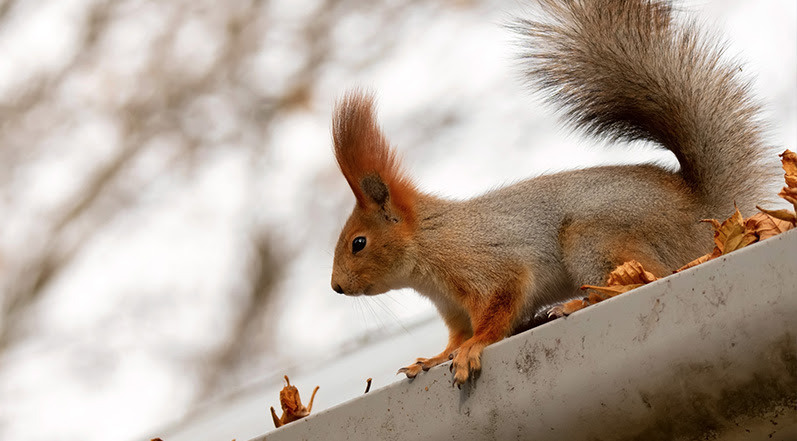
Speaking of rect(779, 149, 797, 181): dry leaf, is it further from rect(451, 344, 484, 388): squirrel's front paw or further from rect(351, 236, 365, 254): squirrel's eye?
rect(351, 236, 365, 254): squirrel's eye

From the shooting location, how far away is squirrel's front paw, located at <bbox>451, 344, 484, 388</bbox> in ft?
3.16

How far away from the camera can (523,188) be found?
1.49 meters

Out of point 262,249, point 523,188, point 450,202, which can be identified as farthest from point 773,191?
point 262,249

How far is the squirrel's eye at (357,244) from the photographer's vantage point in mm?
1565

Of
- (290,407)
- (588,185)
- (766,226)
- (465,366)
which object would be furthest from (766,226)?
(290,407)

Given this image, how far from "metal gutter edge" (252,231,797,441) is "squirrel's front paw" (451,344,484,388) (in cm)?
1

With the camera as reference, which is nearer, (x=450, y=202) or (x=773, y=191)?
(x=773, y=191)

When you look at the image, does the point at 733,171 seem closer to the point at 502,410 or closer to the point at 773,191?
the point at 773,191

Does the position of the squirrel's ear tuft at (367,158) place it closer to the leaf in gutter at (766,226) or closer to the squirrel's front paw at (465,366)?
the squirrel's front paw at (465,366)

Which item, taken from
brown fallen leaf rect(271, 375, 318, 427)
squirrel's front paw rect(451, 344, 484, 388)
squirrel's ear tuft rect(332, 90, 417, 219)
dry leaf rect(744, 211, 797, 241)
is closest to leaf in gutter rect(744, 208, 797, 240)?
dry leaf rect(744, 211, 797, 241)

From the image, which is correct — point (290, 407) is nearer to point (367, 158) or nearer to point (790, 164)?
point (367, 158)

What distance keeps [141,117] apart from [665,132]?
3.10m

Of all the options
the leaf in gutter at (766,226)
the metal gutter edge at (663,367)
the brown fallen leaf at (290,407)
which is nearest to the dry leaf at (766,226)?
the leaf in gutter at (766,226)

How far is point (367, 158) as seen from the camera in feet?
4.93
